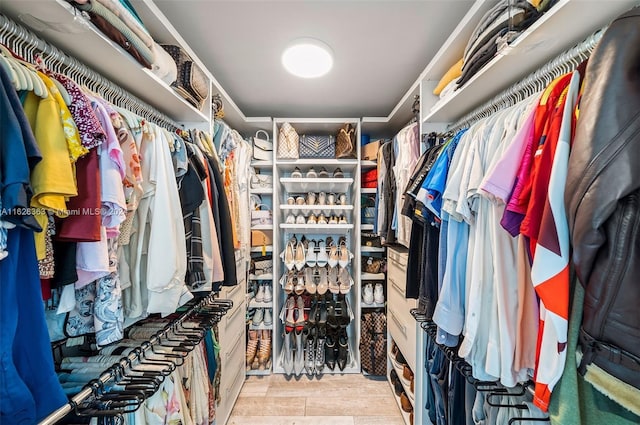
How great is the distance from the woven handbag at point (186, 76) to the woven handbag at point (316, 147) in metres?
0.91

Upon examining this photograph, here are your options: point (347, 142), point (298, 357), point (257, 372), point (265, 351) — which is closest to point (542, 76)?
point (347, 142)

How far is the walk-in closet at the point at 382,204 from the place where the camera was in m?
0.48

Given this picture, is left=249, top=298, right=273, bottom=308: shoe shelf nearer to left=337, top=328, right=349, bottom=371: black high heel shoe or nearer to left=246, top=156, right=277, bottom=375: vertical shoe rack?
left=246, top=156, right=277, bottom=375: vertical shoe rack

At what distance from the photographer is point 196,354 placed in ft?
3.69

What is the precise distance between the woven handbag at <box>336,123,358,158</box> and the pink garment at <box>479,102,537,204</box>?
1.30 metres

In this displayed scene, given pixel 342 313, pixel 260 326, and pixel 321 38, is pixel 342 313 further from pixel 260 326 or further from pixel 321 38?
pixel 321 38

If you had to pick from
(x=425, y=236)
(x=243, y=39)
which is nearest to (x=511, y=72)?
(x=425, y=236)

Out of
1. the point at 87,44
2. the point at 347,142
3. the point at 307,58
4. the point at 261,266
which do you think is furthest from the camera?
the point at 261,266

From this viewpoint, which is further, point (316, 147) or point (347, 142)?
point (316, 147)

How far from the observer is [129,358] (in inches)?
31.5

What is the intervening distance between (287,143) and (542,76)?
149 centimetres

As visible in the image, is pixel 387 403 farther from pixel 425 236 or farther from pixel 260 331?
pixel 425 236

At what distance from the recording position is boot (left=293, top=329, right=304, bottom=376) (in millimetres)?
1982

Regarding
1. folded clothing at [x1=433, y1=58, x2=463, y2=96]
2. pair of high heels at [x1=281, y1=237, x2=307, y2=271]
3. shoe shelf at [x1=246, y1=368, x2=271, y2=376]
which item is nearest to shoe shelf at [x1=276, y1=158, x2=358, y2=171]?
pair of high heels at [x1=281, y1=237, x2=307, y2=271]
